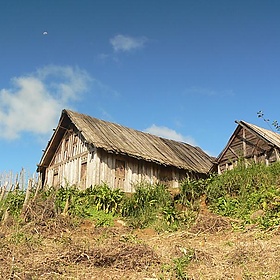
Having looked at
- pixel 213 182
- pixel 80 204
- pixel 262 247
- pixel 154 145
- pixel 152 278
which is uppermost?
pixel 154 145

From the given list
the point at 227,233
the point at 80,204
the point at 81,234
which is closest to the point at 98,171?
the point at 80,204

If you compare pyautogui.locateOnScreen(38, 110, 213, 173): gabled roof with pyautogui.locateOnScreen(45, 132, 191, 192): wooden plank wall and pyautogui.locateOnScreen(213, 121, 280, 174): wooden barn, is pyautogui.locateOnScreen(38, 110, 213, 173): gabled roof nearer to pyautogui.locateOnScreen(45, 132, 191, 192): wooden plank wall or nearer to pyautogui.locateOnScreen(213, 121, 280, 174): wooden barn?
pyautogui.locateOnScreen(45, 132, 191, 192): wooden plank wall

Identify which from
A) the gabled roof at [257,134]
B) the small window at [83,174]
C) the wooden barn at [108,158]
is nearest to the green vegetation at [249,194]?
the wooden barn at [108,158]

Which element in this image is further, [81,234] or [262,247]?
[81,234]

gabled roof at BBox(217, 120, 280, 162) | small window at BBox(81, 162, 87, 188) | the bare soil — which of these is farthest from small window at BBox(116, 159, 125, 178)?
the bare soil

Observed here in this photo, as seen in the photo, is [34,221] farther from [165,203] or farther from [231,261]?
[231,261]

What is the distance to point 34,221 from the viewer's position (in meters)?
11.1

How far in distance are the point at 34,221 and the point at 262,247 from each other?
6.63m

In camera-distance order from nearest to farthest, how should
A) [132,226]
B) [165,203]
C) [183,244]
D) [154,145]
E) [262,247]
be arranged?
[262,247] < [183,244] < [132,226] < [165,203] < [154,145]

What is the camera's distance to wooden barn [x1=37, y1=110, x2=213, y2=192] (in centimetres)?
1839

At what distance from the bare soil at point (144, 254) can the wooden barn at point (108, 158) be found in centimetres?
720

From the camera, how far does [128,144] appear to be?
19.9 m

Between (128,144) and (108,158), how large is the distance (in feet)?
5.95

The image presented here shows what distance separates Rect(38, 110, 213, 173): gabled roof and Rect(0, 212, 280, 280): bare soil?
7.96m
